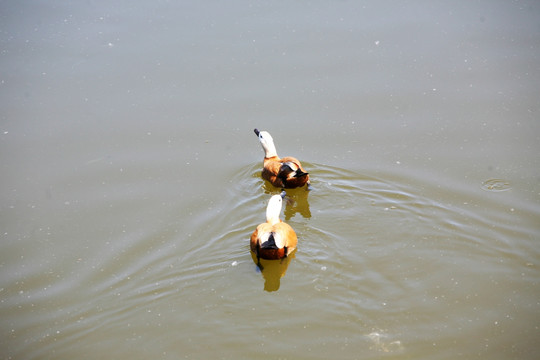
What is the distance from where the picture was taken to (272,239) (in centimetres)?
541

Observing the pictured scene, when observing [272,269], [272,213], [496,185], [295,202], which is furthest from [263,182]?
[496,185]

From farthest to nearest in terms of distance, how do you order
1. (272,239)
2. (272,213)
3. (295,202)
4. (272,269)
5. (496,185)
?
(295,202) → (496,185) → (272,213) → (272,269) → (272,239)

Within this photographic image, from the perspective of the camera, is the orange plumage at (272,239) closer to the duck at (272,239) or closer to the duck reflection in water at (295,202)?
the duck at (272,239)

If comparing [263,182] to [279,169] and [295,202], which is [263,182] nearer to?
[279,169]

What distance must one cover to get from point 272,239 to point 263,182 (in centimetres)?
181

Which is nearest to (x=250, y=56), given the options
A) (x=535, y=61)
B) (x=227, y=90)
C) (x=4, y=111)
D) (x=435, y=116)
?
(x=227, y=90)

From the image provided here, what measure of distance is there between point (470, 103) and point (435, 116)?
1.99 feet

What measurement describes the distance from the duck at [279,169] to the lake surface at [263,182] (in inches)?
7.1

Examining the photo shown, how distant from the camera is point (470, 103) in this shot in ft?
25.4

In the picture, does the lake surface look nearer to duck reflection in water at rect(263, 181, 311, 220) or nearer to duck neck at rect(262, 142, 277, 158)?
duck reflection in water at rect(263, 181, 311, 220)

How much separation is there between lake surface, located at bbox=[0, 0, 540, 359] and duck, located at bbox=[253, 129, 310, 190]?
0.18m

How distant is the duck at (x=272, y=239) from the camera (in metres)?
5.43

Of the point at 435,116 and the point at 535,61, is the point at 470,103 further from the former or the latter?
the point at 535,61

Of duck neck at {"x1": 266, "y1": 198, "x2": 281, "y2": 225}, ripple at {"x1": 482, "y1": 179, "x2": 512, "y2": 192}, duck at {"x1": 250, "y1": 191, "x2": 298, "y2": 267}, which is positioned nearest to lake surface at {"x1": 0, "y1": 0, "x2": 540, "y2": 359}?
ripple at {"x1": 482, "y1": 179, "x2": 512, "y2": 192}
